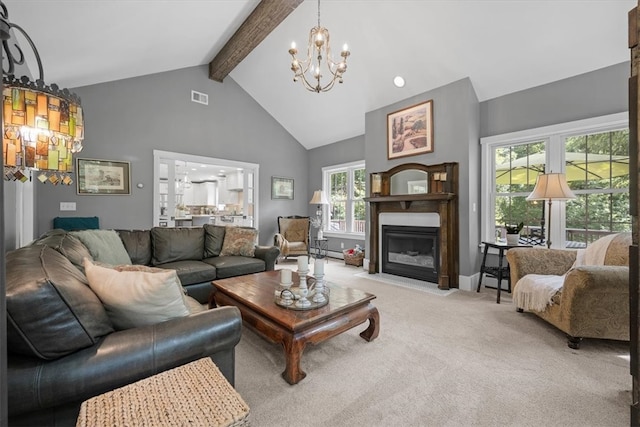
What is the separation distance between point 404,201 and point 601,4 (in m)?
2.86

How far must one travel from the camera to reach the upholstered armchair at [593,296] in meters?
2.03

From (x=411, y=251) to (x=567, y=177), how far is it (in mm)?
2193

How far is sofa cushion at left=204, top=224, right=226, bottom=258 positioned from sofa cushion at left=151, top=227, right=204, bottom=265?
0.08 metres

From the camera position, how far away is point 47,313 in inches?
37.4

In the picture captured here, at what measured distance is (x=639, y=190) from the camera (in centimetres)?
91

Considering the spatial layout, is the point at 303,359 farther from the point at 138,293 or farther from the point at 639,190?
the point at 639,190

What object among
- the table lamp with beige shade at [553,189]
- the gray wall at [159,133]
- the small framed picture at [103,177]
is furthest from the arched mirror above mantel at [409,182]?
the small framed picture at [103,177]

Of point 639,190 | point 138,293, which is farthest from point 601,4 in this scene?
point 138,293

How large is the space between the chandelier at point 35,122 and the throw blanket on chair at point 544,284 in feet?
11.4

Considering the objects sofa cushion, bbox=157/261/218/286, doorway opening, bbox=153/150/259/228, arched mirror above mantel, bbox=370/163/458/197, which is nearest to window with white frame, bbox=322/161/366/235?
arched mirror above mantel, bbox=370/163/458/197

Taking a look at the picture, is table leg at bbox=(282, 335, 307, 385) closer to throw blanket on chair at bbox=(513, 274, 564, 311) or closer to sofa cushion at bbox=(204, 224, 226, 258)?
throw blanket on chair at bbox=(513, 274, 564, 311)

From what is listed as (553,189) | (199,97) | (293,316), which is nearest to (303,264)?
(293,316)

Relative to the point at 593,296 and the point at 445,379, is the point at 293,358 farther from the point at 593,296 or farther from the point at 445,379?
the point at 593,296

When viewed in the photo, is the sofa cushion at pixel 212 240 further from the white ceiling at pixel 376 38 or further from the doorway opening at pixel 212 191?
the white ceiling at pixel 376 38
